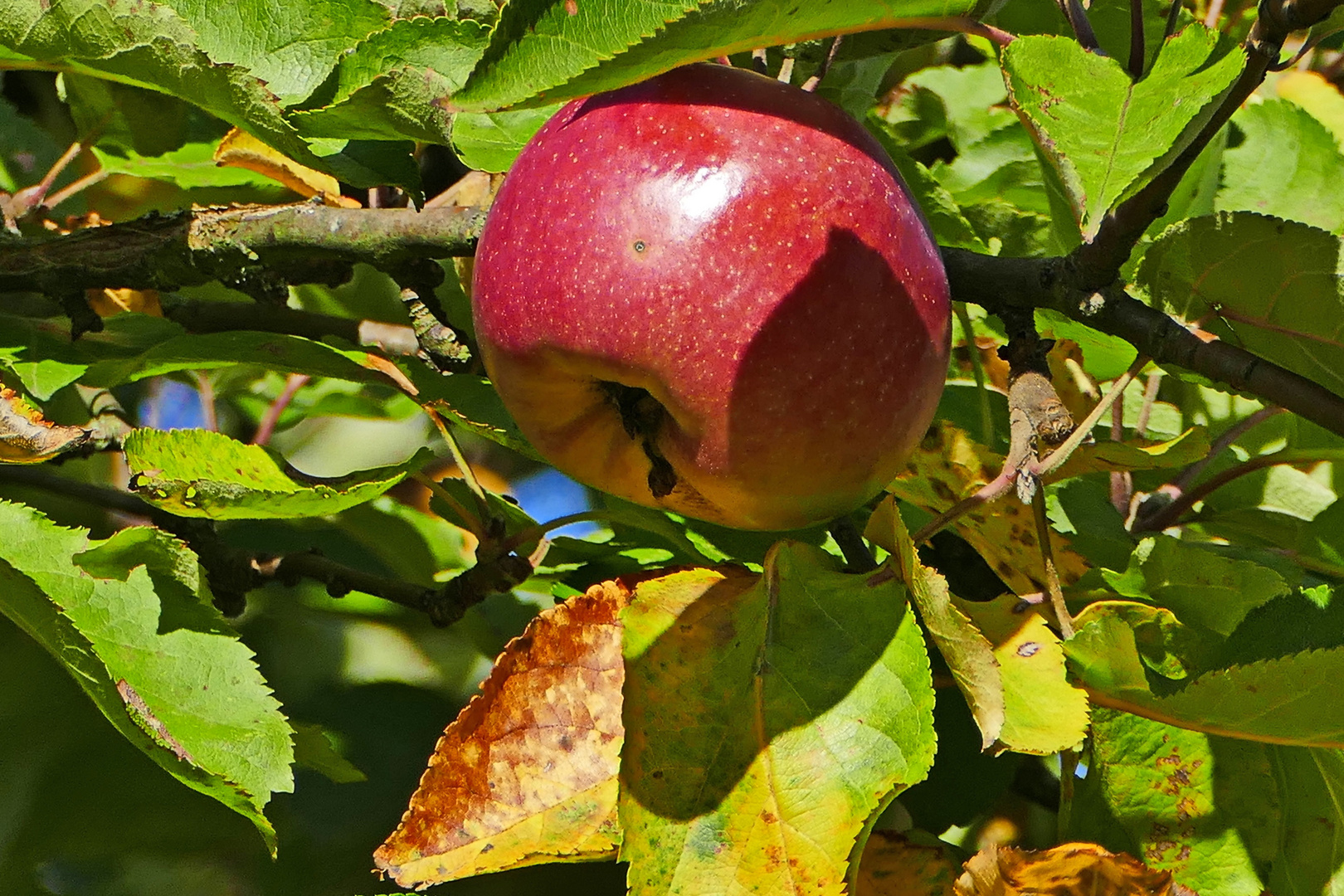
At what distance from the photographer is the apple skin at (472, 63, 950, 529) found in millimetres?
634

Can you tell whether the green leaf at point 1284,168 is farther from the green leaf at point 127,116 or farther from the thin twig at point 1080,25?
the green leaf at point 127,116

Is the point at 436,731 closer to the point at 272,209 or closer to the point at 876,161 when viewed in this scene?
the point at 272,209

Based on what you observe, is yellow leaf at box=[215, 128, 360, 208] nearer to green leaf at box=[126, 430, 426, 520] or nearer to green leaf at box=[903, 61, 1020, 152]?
green leaf at box=[126, 430, 426, 520]

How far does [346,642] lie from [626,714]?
1.65ft

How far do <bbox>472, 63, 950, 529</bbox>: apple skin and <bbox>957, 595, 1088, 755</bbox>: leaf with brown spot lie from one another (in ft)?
0.37

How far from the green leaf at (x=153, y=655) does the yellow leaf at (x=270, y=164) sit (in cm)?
40

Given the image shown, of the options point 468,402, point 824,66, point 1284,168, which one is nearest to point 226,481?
point 468,402

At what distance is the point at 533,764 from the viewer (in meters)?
0.71

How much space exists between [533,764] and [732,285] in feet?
0.95

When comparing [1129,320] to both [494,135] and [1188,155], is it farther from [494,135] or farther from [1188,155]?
[494,135]

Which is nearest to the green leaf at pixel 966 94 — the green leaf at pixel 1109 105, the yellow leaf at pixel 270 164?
the yellow leaf at pixel 270 164

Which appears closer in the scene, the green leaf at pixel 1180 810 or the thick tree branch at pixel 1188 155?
the thick tree branch at pixel 1188 155

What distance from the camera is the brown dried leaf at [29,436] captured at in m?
0.79

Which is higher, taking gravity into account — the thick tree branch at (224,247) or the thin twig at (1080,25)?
the thin twig at (1080,25)
